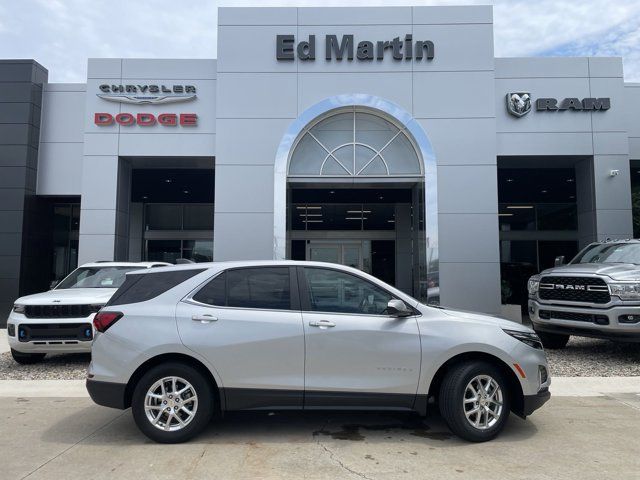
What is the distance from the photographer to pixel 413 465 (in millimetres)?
4215

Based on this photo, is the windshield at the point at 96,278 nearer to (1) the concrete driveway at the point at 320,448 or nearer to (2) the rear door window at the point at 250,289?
(1) the concrete driveway at the point at 320,448

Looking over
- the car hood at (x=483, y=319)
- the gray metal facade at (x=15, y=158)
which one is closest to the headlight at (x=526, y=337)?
the car hood at (x=483, y=319)

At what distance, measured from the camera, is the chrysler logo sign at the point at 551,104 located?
1384 cm

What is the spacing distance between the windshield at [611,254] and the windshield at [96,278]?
345 inches

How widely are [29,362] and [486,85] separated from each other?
41.1 ft

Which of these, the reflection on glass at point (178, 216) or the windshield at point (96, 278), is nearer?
the windshield at point (96, 278)

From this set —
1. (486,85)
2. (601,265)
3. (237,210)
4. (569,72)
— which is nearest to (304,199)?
(237,210)

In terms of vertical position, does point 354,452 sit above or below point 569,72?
below

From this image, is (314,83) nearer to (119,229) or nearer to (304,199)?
(304,199)

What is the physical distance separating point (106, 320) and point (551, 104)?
1329 cm

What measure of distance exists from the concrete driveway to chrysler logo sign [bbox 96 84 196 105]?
9.97 metres

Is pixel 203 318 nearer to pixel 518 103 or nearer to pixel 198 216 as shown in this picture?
pixel 518 103

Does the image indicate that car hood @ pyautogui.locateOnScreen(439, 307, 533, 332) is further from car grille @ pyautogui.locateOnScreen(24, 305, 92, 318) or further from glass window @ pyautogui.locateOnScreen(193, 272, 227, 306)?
car grille @ pyautogui.locateOnScreen(24, 305, 92, 318)

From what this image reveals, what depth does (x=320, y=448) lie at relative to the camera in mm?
4621
